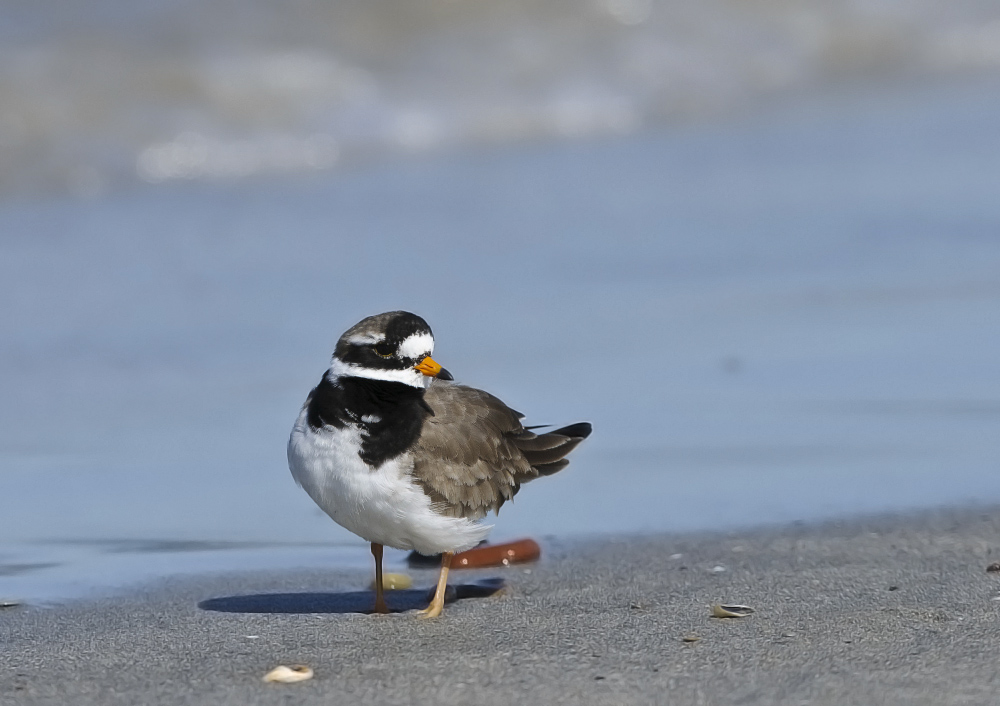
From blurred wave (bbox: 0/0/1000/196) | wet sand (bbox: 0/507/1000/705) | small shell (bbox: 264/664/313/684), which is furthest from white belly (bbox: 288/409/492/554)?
blurred wave (bbox: 0/0/1000/196)

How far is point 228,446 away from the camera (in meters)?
6.64

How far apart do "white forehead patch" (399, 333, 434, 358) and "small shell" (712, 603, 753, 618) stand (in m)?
1.15

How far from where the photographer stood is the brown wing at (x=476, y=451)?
15.9 ft

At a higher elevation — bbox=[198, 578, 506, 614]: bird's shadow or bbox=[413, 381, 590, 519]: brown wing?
bbox=[413, 381, 590, 519]: brown wing

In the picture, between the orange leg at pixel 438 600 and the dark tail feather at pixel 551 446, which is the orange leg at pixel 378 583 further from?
the dark tail feather at pixel 551 446

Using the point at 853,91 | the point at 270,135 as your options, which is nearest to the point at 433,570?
the point at 270,135

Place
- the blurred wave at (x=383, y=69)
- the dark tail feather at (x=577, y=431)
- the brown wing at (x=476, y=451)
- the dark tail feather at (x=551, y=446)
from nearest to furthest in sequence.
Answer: the brown wing at (x=476, y=451)
the dark tail feather at (x=551, y=446)
the dark tail feather at (x=577, y=431)
the blurred wave at (x=383, y=69)

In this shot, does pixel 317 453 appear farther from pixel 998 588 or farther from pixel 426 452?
pixel 998 588

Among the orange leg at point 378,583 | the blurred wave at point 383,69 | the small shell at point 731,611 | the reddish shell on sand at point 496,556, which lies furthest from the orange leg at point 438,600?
the blurred wave at point 383,69

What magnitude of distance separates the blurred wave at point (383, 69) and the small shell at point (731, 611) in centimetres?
728

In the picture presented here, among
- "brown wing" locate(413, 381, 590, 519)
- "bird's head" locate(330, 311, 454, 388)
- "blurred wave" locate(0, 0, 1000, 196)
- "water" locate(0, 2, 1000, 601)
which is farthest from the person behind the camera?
"blurred wave" locate(0, 0, 1000, 196)

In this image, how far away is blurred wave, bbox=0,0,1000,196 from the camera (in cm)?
1196

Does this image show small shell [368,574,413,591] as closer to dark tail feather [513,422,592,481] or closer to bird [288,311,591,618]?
bird [288,311,591,618]

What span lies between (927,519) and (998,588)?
0.84 metres
